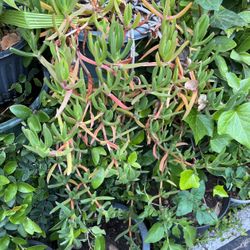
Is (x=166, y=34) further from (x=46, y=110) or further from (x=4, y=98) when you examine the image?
(x=4, y=98)

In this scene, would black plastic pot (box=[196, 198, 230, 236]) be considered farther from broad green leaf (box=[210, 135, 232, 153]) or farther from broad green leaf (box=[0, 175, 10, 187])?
broad green leaf (box=[0, 175, 10, 187])

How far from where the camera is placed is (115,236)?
51.6 inches

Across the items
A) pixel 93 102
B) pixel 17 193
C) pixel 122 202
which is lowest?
pixel 122 202

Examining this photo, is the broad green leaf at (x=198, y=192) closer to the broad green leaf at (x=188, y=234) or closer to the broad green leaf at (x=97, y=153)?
the broad green leaf at (x=188, y=234)

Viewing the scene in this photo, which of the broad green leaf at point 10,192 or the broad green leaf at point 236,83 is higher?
the broad green leaf at point 236,83

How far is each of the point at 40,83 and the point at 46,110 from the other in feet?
0.36

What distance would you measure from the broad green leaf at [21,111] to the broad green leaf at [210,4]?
16.5 inches

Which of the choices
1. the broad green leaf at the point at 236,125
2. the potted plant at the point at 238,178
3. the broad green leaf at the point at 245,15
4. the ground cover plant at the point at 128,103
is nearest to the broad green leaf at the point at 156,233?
the ground cover plant at the point at 128,103

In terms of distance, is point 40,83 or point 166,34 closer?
point 166,34

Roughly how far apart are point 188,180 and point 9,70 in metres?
0.49

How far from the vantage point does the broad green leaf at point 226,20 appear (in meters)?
0.94

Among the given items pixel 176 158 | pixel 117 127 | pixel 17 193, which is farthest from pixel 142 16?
pixel 17 193

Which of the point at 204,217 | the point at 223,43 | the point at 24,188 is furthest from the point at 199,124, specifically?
the point at 24,188

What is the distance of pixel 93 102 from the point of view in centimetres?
86
